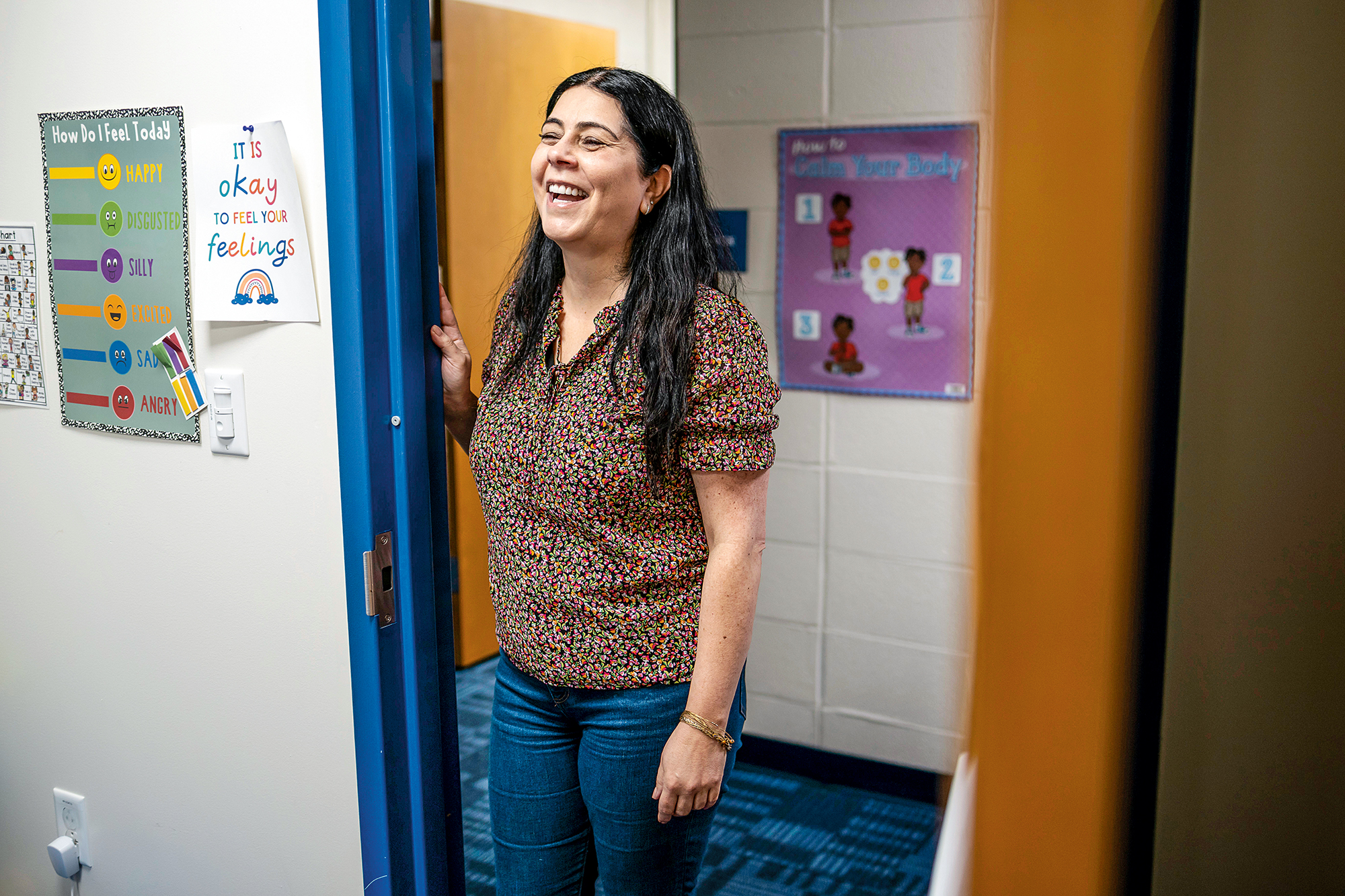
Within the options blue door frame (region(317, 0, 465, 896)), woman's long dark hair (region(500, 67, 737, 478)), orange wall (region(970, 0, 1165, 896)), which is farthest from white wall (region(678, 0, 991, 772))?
orange wall (region(970, 0, 1165, 896))

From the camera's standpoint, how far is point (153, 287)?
4.59 ft

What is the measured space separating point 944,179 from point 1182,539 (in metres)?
2.24

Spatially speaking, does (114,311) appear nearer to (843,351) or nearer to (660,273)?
(660,273)

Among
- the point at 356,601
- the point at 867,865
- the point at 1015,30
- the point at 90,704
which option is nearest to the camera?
the point at 1015,30

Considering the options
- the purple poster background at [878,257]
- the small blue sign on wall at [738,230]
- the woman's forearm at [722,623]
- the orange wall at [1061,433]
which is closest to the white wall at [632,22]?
the small blue sign on wall at [738,230]

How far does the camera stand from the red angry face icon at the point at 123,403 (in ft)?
4.80

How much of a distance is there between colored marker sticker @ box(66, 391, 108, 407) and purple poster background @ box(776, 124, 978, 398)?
160 centimetres

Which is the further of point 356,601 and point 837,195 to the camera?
point 837,195

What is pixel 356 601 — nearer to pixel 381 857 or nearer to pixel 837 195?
pixel 381 857

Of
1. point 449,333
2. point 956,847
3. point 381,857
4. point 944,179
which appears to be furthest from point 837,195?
point 956,847

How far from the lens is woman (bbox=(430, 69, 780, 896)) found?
3.78ft

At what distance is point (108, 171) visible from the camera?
1.41 m

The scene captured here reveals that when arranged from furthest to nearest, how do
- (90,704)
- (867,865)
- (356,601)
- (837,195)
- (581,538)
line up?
(837,195) < (867,865) < (90,704) < (356,601) < (581,538)

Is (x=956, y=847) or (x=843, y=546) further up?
(x=956, y=847)
